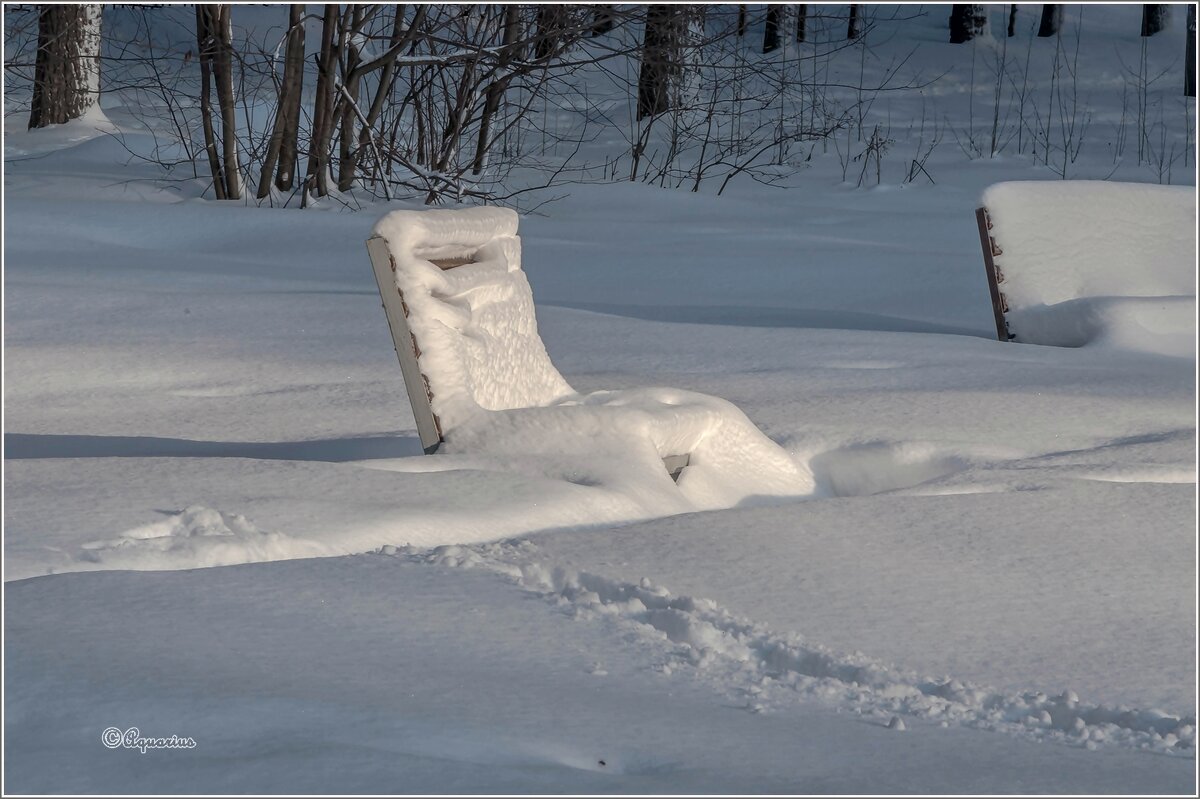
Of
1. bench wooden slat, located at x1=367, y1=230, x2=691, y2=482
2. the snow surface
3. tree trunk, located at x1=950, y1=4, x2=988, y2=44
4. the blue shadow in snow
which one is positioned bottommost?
the blue shadow in snow

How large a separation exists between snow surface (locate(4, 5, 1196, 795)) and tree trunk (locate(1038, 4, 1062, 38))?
15394mm

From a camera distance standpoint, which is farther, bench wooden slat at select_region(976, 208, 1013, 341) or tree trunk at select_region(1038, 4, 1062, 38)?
tree trunk at select_region(1038, 4, 1062, 38)

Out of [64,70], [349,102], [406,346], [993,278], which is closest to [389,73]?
[349,102]

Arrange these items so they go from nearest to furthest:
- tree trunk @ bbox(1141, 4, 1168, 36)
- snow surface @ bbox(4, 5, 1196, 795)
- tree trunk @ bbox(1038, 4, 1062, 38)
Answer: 1. snow surface @ bbox(4, 5, 1196, 795)
2. tree trunk @ bbox(1141, 4, 1168, 36)
3. tree trunk @ bbox(1038, 4, 1062, 38)

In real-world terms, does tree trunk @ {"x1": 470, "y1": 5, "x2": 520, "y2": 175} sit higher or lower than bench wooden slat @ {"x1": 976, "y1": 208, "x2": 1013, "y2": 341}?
higher

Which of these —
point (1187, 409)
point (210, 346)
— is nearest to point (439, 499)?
point (210, 346)

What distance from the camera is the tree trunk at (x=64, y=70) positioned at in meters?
9.11

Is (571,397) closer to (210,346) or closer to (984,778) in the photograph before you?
(210,346)

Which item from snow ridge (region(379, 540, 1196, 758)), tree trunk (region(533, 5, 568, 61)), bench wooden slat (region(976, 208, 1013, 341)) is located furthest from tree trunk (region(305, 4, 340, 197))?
snow ridge (region(379, 540, 1196, 758))

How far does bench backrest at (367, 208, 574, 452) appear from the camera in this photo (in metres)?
2.47

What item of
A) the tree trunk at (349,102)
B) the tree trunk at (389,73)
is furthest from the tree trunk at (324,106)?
the tree trunk at (389,73)

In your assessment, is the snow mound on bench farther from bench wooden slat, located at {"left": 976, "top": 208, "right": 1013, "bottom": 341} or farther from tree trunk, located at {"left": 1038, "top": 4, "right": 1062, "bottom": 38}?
tree trunk, located at {"left": 1038, "top": 4, "right": 1062, "bottom": 38}

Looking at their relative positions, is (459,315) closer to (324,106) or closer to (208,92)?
(324,106)

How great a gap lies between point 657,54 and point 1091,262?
3352 millimetres
